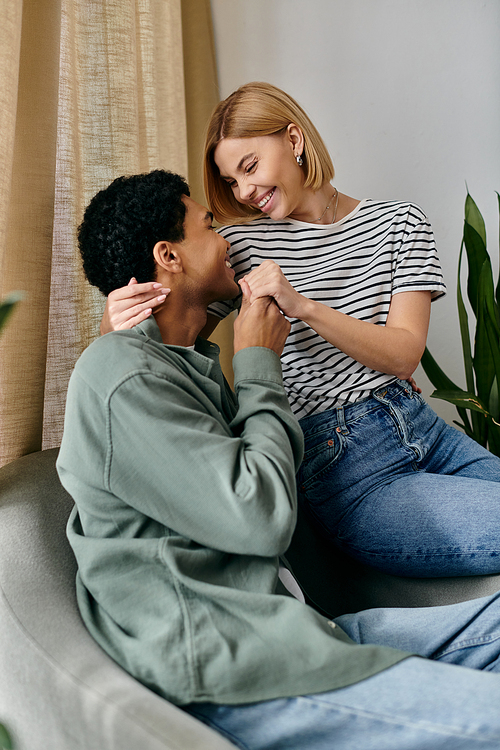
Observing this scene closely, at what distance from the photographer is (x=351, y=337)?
114 cm

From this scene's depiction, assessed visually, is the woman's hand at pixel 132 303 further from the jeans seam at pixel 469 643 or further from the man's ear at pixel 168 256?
the jeans seam at pixel 469 643

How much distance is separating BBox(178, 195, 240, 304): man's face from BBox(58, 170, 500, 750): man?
25 centimetres

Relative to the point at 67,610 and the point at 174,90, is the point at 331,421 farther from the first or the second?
the point at 174,90

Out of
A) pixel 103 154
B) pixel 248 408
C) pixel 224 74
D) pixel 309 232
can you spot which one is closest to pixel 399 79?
pixel 224 74

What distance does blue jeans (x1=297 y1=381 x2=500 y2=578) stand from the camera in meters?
1.05

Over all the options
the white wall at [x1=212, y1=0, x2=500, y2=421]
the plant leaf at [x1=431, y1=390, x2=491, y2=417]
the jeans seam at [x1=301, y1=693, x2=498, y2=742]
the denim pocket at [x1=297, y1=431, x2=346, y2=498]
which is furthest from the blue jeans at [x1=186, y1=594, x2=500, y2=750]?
the white wall at [x1=212, y1=0, x2=500, y2=421]

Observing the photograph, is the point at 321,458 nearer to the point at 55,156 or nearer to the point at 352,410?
the point at 352,410

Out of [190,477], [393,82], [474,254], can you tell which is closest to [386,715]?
[190,477]

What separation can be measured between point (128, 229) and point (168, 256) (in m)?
0.09

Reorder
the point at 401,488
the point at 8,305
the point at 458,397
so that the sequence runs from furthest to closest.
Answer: the point at 458,397 < the point at 401,488 < the point at 8,305

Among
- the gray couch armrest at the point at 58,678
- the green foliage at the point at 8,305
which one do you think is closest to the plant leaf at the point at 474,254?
the gray couch armrest at the point at 58,678

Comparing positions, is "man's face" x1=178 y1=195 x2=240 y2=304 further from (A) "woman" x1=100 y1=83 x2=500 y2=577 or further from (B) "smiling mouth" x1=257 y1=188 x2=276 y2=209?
(B) "smiling mouth" x1=257 y1=188 x2=276 y2=209

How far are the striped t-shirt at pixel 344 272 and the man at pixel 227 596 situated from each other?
34 centimetres

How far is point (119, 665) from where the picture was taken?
726 millimetres
